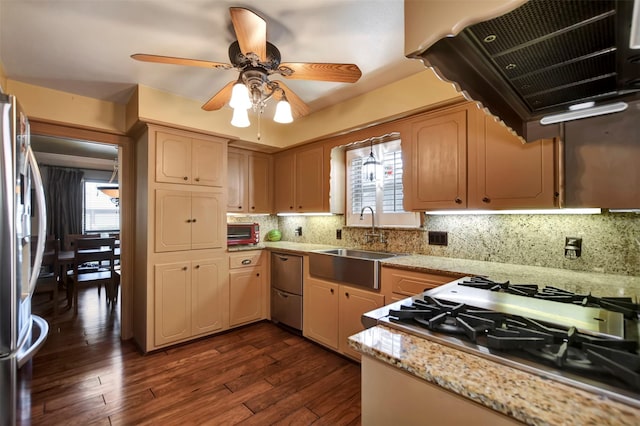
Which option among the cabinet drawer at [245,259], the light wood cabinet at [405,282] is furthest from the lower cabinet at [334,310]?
the cabinet drawer at [245,259]

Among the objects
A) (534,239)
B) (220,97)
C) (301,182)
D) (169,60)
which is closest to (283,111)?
(220,97)

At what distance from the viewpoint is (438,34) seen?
1.92 ft

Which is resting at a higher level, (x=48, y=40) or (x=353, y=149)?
(x=48, y=40)

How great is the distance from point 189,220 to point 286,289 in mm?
1261

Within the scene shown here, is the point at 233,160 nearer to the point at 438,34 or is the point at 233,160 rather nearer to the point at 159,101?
the point at 159,101

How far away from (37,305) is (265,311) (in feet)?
11.2

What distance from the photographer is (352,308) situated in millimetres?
2521

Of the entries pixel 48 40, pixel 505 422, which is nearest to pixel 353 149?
pixel 48 40

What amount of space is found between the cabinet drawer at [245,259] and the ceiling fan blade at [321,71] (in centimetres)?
211

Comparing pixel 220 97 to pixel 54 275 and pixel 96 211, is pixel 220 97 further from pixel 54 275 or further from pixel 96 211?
pixel 96 211

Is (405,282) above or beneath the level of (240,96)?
beneath

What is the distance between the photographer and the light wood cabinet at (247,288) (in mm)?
3262

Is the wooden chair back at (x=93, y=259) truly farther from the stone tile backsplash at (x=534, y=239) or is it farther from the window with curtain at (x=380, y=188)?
the stone tile backsplash at (x=534, y=239)

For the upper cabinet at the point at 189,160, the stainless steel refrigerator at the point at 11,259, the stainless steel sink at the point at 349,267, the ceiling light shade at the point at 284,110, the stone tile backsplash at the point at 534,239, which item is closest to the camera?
the stainless steel refrigerator at the point at 11,259
